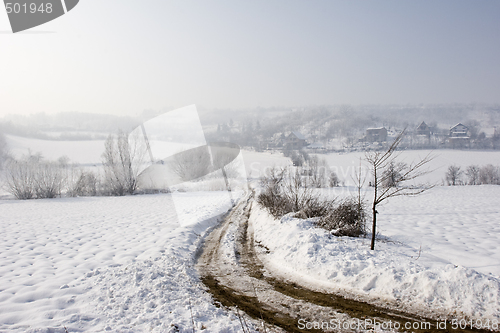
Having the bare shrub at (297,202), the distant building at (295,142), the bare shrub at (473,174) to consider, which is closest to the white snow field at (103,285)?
the bare shrub at (297,202)

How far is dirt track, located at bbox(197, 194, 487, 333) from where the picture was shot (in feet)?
13.7

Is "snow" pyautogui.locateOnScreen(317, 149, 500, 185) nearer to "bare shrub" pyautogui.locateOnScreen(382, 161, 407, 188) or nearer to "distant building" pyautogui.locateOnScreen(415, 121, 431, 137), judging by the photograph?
"distant building" pyautogui.locateOnScreen(415, 121, 431, 137)

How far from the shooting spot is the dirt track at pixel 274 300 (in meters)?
4.18

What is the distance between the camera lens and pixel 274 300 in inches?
195

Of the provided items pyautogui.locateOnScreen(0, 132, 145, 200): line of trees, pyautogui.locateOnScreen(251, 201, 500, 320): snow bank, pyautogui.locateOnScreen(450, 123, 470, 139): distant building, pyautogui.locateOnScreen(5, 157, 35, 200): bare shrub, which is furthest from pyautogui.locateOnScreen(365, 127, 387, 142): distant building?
pyautogui.locateOnScreen(5, 157, 35, 200): bare shrub

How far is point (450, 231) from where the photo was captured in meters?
10.8

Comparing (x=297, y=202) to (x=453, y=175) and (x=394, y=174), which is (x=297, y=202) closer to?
(x=394, y=174)

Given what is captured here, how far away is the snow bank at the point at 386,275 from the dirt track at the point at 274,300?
373 mm

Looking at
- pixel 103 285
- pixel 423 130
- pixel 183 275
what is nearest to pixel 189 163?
pixel 183 275

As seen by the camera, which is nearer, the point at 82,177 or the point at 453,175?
the point at 82,177

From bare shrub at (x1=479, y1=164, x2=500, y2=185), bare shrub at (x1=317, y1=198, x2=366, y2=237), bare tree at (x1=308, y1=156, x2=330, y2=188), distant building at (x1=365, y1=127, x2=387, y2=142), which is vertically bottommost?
bare shrub at (x1=479, y1=164, x2=500, y2=185)

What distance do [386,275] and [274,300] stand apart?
2462 mm

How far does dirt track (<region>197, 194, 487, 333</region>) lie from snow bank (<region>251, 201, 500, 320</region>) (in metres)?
0.37

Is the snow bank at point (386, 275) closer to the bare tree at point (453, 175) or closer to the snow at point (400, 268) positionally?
the snow at point (400, 268)
